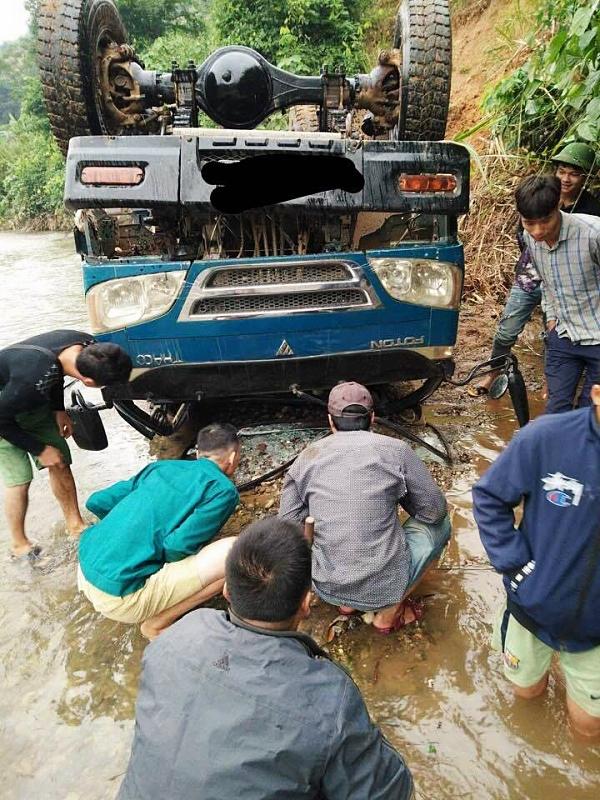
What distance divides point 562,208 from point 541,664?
3.02 metres

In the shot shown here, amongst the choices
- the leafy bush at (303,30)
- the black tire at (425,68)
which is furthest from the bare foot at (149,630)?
the leafy bush at (303,30)

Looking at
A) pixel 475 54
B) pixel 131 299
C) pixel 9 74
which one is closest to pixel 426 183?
pixel 131 299

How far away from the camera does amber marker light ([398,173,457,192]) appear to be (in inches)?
120

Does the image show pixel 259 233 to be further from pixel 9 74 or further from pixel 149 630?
pixel 9 74

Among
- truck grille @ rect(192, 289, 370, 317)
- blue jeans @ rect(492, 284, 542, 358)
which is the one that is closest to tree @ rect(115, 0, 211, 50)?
blue jeans @ rect(492, 284, 542, 358)

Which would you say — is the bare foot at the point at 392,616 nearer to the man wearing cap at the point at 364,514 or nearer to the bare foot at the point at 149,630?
the man wearing cap at the point at 364,514

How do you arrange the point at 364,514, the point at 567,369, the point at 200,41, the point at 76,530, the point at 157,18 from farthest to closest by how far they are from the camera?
1. the point at 157,18
2. the point at 200,41
3. the point at 76,530
4. the point at 567,369
5. the point at 364,514

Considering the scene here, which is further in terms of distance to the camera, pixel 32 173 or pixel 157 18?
pixel 32 173

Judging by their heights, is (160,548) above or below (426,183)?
below

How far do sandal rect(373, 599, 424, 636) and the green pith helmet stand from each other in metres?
2.92

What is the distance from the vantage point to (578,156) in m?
3.81

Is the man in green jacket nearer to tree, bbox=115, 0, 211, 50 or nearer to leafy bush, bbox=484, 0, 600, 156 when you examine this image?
leafy bush, bbox=484, 0, 600, 156

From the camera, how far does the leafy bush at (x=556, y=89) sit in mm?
3344

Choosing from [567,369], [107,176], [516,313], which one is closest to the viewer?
[107,176]
